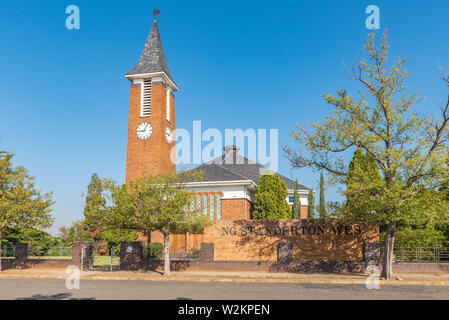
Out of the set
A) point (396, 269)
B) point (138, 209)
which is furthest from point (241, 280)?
point (396, 269)

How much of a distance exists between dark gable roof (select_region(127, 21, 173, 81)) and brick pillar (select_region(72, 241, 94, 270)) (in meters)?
17.4

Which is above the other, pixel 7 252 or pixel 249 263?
pixel 249 263

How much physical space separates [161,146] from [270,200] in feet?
33.7

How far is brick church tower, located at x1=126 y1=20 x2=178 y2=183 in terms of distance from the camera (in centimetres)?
3359

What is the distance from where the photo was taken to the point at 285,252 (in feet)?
68.9

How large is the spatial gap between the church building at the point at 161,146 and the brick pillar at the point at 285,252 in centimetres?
1035

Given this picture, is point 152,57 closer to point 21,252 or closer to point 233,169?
point 233,169

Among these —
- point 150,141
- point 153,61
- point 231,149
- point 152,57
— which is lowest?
point 150,141

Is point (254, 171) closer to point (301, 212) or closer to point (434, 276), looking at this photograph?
point (301, 212)

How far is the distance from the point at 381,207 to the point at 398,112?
4604mm

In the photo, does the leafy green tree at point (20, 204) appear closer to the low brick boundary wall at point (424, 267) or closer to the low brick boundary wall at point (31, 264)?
the low brick boundary wall at point (31, 264)

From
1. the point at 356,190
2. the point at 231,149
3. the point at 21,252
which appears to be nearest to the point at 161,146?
the point at 21,252

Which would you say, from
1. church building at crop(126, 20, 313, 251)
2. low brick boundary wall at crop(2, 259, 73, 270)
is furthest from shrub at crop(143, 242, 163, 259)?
low brick boundary wall at crop(2, 259, 73, 270)

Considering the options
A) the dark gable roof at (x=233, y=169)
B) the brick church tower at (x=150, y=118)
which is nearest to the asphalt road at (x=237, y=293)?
the dark gable roof at (x=233, y=169)
